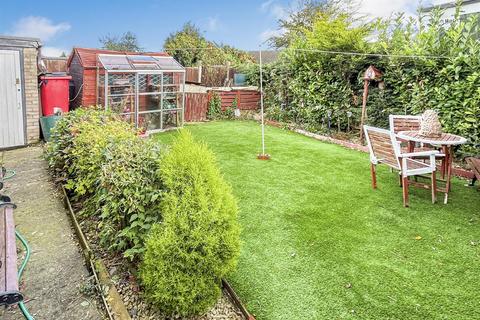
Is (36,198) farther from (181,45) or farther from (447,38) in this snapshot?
(181,45)

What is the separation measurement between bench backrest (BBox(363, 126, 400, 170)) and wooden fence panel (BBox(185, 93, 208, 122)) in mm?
7894

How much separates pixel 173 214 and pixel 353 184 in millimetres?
3983

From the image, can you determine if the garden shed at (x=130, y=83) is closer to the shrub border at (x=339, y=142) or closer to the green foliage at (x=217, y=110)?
the green foliage at (x=217, y=110)

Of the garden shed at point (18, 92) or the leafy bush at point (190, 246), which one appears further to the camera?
the garden shed at point (18, 92)

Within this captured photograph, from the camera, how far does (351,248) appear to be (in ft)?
12.3

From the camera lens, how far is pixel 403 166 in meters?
4.84

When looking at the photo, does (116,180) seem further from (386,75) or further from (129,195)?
(386,75)

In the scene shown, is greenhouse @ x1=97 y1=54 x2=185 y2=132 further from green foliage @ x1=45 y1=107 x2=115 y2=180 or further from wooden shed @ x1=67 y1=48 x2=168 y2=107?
green foliage @ x1=45 y1=107 x2=115 y2=180

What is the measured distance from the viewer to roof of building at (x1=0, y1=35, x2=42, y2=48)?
723 centimetres

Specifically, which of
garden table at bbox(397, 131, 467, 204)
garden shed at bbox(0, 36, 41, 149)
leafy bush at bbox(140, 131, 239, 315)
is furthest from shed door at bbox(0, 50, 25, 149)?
garden table at bbox(397, 131, 467, 204)

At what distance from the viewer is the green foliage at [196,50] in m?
18.3

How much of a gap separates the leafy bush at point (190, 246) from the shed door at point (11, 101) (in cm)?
643

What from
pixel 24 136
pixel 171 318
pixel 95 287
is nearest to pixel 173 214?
pixel 171 318

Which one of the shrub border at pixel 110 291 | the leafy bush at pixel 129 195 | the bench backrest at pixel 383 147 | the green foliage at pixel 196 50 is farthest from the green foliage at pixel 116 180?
the green foliage at pixel 196 50
